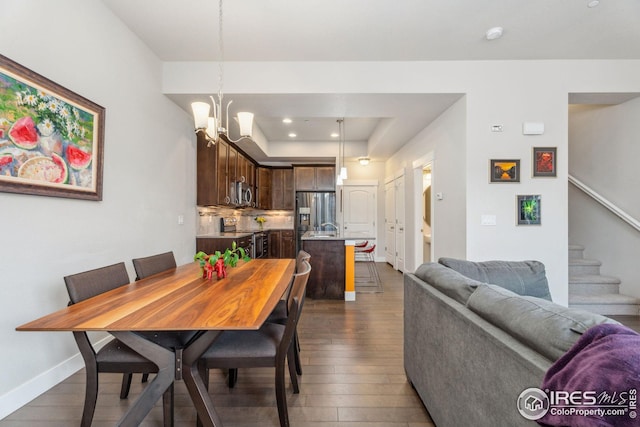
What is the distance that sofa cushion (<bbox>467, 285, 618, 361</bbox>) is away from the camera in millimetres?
846

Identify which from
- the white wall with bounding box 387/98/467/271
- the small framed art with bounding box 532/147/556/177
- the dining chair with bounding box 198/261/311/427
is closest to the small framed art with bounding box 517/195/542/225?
the small framed art with bounding box 532/147/556/177

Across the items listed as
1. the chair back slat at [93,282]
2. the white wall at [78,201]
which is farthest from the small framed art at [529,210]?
the white wall at [78,201]

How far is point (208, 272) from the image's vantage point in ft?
6.59

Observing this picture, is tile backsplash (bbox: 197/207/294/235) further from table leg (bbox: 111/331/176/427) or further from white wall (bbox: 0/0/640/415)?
table leg (bbox: 111/331/176/427)

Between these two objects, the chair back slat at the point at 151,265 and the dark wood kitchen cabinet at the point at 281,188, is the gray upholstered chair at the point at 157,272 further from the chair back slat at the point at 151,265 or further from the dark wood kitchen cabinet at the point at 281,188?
the dark wood kitchen cabinet at the point at 281,188

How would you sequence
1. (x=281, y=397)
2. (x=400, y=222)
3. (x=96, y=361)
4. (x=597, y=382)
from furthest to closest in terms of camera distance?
(x=400, y=222)
(x=281, y=397)
(x=96, y=361)
(x=597, y=382)

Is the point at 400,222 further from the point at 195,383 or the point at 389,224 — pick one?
the point at 195,383

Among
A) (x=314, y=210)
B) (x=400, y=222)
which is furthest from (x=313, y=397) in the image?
(x=314, y=210)

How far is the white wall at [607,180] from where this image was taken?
3.41 metres

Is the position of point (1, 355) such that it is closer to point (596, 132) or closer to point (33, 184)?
point (33, 184)

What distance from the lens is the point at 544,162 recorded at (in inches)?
128

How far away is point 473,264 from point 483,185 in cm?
149

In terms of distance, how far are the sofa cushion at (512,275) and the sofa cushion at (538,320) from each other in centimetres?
91

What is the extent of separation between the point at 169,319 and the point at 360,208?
21.2 ft
